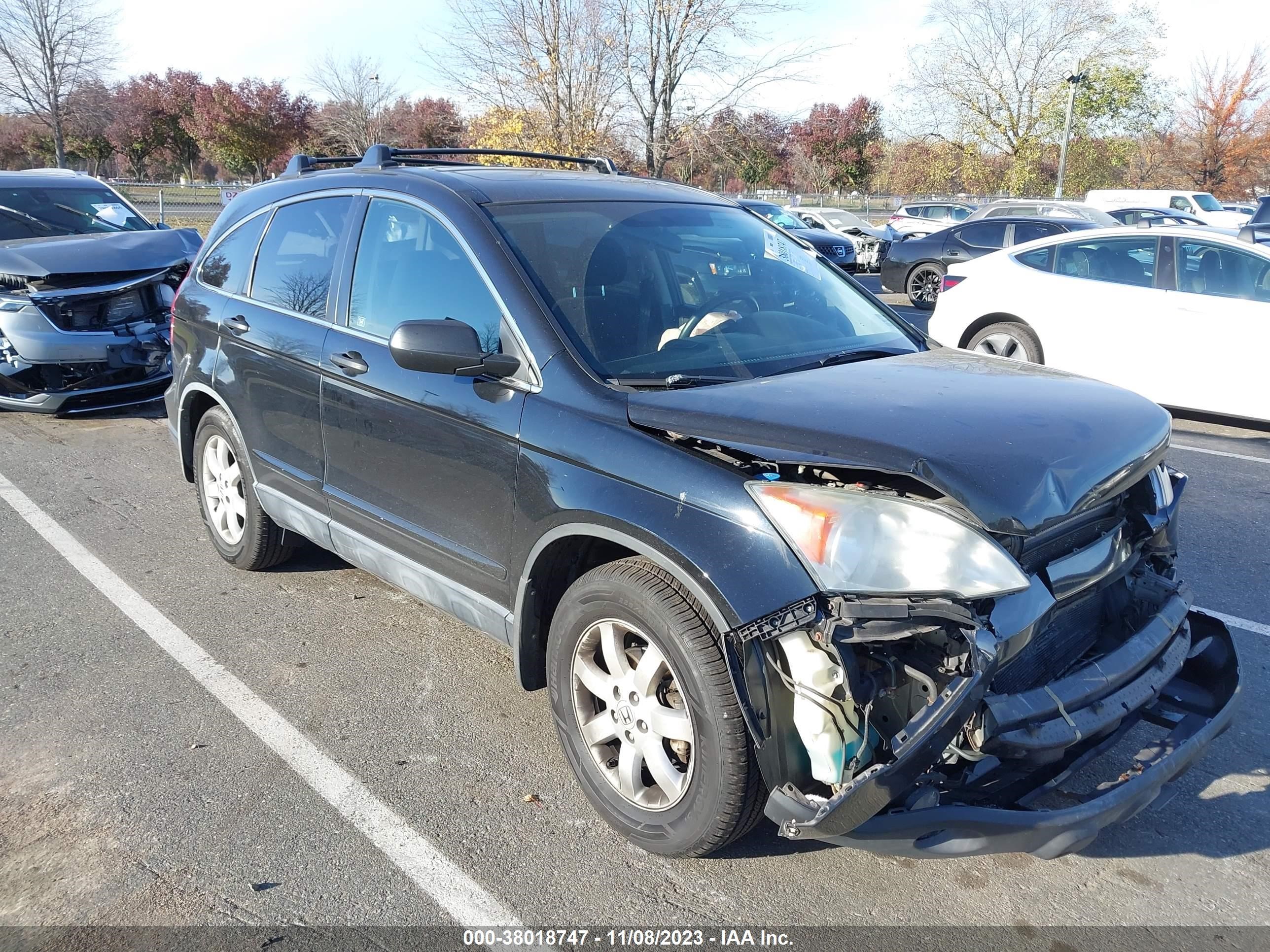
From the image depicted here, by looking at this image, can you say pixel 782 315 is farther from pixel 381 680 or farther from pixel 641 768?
pixel 381 680

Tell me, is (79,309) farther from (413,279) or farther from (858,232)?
(858,232)

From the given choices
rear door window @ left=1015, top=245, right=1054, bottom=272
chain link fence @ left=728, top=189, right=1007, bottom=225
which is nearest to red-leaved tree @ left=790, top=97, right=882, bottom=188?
chain link fence @ left=728, top=189, right=1007, bottom=225

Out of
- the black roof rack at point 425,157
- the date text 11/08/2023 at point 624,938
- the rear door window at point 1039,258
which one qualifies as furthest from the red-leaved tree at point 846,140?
the date text 11/08/2023 at point 624,938

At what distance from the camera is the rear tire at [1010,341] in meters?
8.61

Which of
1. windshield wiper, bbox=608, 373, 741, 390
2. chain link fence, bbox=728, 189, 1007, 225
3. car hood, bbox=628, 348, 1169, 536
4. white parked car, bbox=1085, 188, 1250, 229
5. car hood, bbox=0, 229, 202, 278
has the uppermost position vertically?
chain link fence, bbox=728, 189, 1007, 225

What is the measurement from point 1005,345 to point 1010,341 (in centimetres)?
6

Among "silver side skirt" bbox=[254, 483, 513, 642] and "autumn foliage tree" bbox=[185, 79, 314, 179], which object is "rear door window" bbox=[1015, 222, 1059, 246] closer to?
"silver side skirt" bbox=[254, 483, 513, 642]

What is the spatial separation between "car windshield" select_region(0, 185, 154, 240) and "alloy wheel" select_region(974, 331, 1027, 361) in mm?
7754

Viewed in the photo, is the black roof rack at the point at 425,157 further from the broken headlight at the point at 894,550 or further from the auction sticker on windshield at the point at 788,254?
the broken headlight at the point at 894,550

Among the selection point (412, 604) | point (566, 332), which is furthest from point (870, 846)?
point (412, 604)

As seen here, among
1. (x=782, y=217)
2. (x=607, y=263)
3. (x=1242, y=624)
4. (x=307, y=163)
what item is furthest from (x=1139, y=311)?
(x=782, y=217)

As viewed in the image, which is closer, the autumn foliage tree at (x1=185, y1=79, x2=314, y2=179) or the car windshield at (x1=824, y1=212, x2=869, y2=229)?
the car windshield at (x1=824, y1=212, x2=869, y2=229)

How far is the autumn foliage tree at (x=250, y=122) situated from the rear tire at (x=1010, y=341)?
3476 centimetres

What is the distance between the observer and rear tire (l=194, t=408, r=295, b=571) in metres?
4.72
